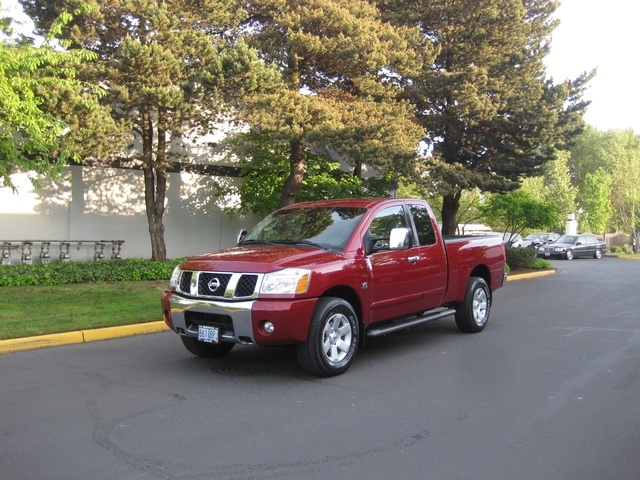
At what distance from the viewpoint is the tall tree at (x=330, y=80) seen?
14.9 m

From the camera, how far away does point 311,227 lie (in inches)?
299

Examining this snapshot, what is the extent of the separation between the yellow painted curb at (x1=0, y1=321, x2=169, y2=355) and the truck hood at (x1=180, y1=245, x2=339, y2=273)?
2.62 m

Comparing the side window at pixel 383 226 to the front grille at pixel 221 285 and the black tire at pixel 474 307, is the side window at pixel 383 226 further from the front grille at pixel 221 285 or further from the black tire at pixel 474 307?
the black tire at pixel 474 307

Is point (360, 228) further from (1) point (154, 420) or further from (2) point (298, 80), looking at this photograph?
(2) point (298, 80)

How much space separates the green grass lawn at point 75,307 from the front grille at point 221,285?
303 centimetres

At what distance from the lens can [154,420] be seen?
17.0 feet

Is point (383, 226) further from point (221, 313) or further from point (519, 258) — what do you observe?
point (519, 258)

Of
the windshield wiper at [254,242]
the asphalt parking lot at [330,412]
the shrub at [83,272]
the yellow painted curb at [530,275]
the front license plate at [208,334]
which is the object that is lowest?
the asphalt parking lot at [330,412]

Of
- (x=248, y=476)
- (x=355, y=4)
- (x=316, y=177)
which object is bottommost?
(x=248, y=476)

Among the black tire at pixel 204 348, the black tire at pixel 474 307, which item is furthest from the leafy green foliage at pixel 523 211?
the black tire at pixel 204 348

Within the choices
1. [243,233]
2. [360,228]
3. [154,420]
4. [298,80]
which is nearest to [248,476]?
[154,420]

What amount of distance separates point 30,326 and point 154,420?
4567 millimetres

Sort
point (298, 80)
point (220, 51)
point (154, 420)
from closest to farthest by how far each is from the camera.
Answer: point (154, 420), point (220, 51), point (298, 80)

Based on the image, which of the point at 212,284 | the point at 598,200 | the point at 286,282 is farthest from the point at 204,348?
the point at 598,200
